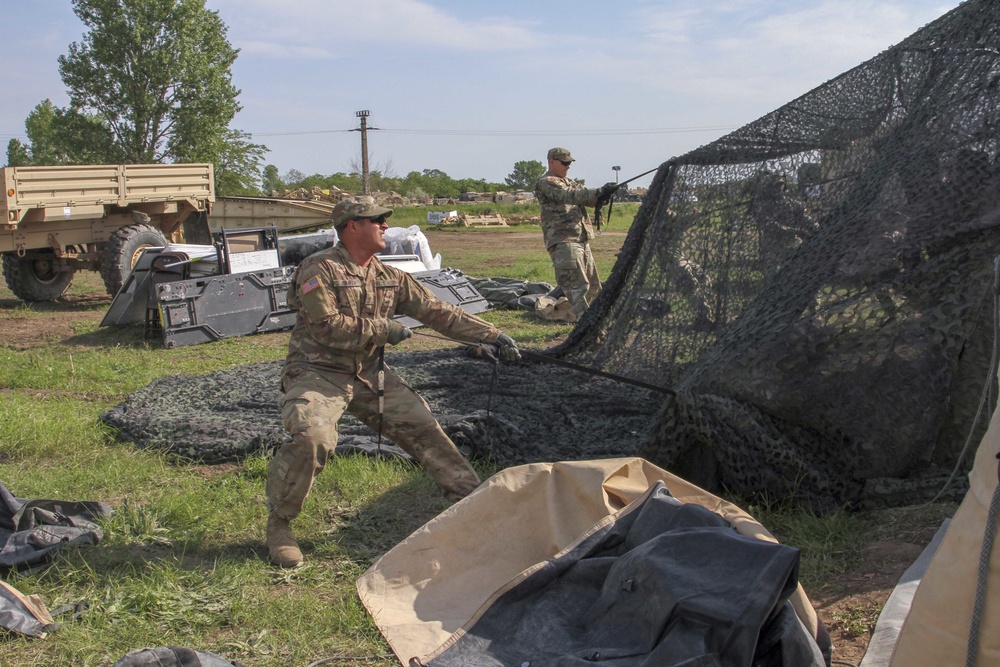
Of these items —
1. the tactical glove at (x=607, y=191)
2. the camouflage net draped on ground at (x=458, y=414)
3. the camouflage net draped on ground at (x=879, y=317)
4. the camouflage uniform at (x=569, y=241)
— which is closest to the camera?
the camouflage net draped on ground at (x=879, y=317)

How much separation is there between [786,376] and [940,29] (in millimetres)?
2075

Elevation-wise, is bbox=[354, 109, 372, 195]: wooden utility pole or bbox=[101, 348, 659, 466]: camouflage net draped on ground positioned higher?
bbox=[354, 109, 372, 195]: wooden utility pole

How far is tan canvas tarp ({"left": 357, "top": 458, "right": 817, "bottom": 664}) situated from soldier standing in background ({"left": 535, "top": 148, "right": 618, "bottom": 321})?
17.7ft

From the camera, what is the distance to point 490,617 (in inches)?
118

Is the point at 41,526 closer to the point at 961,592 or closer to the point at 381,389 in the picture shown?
the point at 381,389

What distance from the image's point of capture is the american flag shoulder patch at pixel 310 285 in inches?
163

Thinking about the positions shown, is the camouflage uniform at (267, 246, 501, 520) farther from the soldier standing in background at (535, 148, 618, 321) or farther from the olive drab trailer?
the olive drab trailer

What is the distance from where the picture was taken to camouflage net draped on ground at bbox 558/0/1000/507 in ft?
12.5

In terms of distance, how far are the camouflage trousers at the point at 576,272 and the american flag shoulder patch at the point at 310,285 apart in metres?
5.02

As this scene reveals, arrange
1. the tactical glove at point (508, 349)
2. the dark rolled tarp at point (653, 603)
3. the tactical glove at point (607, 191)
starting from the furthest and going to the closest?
the tactical glove at point (607, 191) → the tactical glove at point (508, 349) → the dark rolled tarp at point (653, 603)

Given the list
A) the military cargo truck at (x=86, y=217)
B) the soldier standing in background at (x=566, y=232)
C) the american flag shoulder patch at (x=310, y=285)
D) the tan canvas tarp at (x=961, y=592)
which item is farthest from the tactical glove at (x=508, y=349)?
the military cargo truck at (x=86, y=217)

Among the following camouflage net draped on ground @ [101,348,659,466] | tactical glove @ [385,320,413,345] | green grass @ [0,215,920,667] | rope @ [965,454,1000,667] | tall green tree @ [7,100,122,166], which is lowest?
green grass @ [0,215,920,667]

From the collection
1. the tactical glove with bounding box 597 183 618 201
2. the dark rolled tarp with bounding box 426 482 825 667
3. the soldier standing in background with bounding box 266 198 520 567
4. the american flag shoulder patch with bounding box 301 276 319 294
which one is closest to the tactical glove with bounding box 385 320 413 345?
the soldier standing in background with bounding box 266 198 520 567

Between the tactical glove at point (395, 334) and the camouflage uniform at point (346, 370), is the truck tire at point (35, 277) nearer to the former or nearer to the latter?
the camouflage uniform at point (346, 370)
